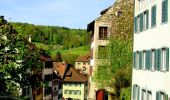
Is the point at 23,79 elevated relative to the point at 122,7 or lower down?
lower down

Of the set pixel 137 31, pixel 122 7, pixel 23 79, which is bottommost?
pixel 23 79

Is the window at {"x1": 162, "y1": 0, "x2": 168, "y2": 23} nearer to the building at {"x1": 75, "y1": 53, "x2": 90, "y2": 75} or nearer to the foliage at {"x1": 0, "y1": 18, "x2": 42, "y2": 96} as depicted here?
the foliage at {"x1": 0, "y1": 18, "x2": 42, "y2": 96}

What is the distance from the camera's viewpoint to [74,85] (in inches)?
4498

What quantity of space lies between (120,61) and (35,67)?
18530mm

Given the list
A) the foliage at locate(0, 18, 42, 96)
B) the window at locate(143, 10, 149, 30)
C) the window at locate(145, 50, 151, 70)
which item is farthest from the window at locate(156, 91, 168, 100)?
the foliage at locate(0, 18, 42, 96)

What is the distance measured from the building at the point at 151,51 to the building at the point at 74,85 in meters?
72.9

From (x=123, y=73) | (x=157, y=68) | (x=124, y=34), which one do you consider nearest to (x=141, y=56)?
(x=157, y=68)

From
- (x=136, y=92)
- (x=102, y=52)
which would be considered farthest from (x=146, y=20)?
(x=102, y=52)

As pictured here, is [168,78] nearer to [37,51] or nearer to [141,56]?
[141,56]

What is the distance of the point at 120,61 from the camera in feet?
172

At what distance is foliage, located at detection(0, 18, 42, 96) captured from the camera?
3397cm

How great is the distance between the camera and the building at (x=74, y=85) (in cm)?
11250

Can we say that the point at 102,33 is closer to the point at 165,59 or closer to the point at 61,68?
the point at 165,59

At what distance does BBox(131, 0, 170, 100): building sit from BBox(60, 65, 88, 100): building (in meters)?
72.9
